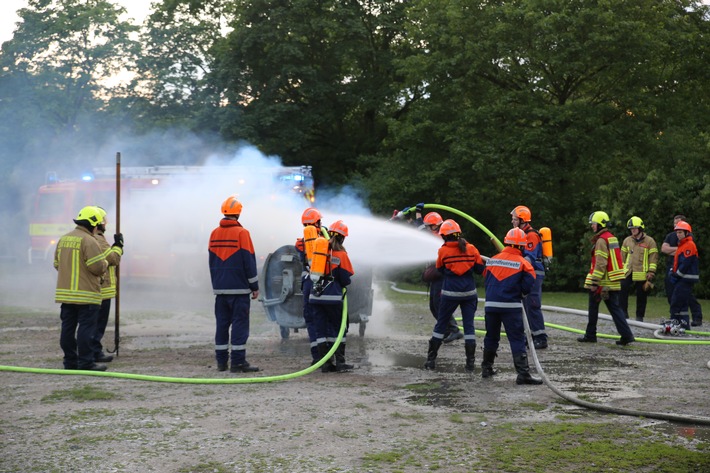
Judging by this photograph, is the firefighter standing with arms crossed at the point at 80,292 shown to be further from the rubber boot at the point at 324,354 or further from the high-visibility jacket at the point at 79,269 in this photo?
the rubber boot at the point at 324,354

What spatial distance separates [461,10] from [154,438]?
76.2 feet

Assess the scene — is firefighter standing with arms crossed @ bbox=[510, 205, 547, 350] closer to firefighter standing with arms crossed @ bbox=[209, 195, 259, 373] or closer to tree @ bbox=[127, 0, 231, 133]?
firefighter standing with arms crossed @ bbox=[209, 195, 259, 373]

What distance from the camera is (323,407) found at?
7801mm

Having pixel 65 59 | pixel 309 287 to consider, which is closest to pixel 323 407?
pixel 309 287

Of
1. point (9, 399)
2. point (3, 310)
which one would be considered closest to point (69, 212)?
point (3, 310)

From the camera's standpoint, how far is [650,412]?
24.1ft

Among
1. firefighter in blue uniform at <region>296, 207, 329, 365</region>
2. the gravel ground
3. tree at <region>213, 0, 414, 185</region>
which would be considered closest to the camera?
the gravel ground

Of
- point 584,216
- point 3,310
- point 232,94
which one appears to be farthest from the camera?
point 232,94

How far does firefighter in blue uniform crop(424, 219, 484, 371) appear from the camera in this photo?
32.4 feet

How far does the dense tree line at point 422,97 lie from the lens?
84.7 feet

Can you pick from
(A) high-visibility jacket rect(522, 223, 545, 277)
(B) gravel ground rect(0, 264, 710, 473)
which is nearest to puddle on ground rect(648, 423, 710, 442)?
(B) gravel ground rect(0, 264, 710, 473)

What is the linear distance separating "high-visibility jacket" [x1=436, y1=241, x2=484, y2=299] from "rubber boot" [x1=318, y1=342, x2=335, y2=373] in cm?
145

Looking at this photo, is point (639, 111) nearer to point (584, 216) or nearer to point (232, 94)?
point (584, 216)

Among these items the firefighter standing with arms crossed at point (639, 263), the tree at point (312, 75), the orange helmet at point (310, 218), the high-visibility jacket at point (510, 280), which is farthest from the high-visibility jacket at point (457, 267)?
the tree at point (312, 75)
